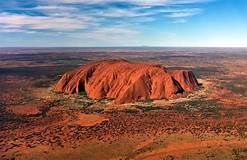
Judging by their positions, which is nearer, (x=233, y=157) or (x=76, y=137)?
(x=233, y=157)

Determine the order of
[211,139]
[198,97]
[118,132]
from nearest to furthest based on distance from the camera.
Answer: [211,139] → [118,132] → [198,97]

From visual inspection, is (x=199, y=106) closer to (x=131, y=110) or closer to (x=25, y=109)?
(x=131, y=110)

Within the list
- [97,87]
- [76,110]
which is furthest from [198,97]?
[76,110]

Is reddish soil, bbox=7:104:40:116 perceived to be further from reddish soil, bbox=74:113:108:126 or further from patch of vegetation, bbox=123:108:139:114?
patch of vegetation, bbox=123:108:139:114

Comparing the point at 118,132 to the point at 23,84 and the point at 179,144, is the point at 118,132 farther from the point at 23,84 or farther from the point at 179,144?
the point at 23,84

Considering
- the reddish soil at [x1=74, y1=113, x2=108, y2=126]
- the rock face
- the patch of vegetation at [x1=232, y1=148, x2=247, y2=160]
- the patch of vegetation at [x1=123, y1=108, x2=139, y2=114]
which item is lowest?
the patch of vegetation at [x1=232, y1=148, x2=247, y2=160]

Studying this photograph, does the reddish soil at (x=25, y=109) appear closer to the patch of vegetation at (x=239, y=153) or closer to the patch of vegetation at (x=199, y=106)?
the patch of vegetation at (x=199, y=106)

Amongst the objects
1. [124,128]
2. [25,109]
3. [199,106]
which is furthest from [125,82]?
[124,128]

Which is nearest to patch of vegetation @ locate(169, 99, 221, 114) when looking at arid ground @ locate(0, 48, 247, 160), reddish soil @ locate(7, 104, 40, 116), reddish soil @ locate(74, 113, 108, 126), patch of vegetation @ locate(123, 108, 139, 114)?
arid ground @ locate(0, 48, 247, 160)
